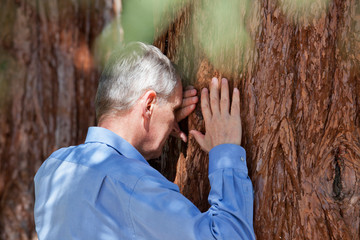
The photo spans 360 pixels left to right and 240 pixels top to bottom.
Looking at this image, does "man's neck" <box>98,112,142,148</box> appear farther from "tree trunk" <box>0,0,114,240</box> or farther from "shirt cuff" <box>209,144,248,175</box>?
"tree trunk" <box>0,0,114,240</box>

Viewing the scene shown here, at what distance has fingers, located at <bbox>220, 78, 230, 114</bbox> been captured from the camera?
204cm

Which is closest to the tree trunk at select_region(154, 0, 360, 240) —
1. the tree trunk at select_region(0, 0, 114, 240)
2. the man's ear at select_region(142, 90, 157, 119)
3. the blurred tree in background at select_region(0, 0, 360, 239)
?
the blurred tree in background at select_region(0, 0, 360, 239)

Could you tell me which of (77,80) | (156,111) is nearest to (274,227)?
(156,111)

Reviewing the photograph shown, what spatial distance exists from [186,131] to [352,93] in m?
0.87

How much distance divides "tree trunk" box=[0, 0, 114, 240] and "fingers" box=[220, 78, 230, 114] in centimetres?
217

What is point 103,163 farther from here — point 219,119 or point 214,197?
point 219,119

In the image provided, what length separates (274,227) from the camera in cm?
196

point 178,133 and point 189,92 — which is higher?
point 189,92

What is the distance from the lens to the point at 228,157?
1904mm

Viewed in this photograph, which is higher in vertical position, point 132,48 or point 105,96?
point 132,48

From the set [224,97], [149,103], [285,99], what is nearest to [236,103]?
[224,97]

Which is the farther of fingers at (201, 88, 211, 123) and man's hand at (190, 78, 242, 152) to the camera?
fingers at (201, 88, 211, 123)

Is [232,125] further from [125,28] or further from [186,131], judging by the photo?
[125,28]

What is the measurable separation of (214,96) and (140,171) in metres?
0.60
